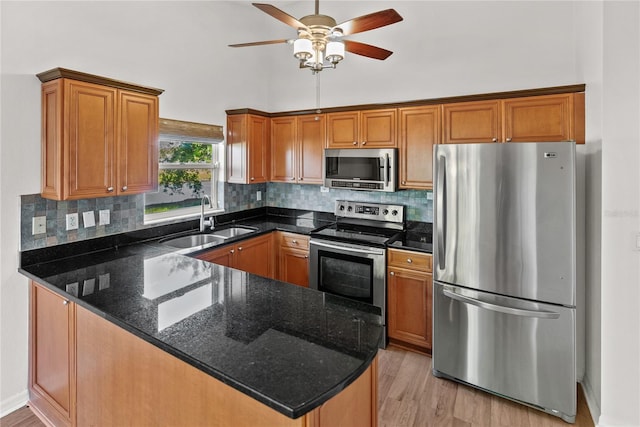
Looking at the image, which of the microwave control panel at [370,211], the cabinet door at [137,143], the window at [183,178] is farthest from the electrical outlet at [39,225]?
the microwave control panel at [370,211]

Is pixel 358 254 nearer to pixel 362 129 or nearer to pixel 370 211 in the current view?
pixel 370 211

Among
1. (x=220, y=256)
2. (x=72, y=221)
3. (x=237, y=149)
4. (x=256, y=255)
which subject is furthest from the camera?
(x=237, y=149)

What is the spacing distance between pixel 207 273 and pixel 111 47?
2065 mm

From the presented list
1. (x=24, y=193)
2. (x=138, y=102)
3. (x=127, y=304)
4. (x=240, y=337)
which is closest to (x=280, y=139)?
(x=138, y=102)

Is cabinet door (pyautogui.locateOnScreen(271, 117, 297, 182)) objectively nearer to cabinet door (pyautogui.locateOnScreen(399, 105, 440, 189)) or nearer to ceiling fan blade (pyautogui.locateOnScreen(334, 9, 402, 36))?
cabinet door (pyautogui.locateOnScreen(399, 105, 440, 189))

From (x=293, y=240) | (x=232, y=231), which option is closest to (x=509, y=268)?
(x=293, y=240)

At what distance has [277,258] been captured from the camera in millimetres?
3961

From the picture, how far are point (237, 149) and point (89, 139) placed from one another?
5.79ft

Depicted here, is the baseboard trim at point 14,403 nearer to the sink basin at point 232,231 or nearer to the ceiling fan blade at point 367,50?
the sink basin at point 232,231

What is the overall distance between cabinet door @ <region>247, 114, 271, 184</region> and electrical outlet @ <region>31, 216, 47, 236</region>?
6.53ft

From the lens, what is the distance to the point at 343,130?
3807 mm

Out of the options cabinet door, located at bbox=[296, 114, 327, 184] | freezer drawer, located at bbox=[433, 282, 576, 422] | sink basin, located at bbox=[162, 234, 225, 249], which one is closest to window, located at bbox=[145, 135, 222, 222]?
sink basin, located at bbox=[162, 234, 225, 249]

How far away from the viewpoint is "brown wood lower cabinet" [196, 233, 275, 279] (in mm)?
3215

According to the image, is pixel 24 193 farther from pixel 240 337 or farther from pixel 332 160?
pixel 332 160
